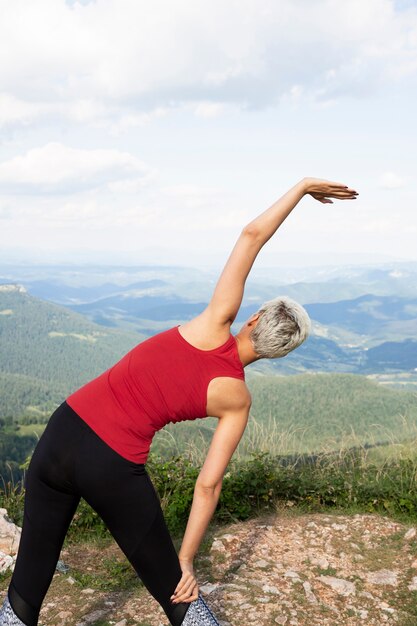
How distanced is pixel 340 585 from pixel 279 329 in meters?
2.76

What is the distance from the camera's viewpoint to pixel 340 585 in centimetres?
441

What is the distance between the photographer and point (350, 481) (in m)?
6.23

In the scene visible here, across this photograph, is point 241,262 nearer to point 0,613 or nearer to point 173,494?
point 0,613

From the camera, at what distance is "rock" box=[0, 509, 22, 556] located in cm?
496

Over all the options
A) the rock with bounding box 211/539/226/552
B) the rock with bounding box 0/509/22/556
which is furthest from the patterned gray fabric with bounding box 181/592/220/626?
the rock with bounding box 0/509/22/556

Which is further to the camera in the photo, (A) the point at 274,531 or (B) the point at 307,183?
(A) the point at 274,531

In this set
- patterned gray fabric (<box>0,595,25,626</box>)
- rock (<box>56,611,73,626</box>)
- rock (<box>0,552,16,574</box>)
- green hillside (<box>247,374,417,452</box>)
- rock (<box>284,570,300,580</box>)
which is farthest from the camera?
green hillside (<box>247,374,417,452</box>)

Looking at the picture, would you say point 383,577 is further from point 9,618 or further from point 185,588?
point 9,618

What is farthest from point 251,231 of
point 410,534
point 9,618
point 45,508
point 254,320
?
point 410,534

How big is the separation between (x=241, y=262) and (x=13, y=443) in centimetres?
9536

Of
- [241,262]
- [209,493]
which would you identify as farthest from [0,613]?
[241,262]

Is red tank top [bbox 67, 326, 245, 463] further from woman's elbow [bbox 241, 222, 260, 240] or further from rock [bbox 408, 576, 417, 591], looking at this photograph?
rock [bbox 408, 576, 417, 591]

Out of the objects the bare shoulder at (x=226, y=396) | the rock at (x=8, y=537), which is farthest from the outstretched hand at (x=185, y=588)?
the rock at (x=8, y=537)

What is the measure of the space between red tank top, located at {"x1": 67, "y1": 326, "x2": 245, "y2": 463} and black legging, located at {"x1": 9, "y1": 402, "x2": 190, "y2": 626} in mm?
69
